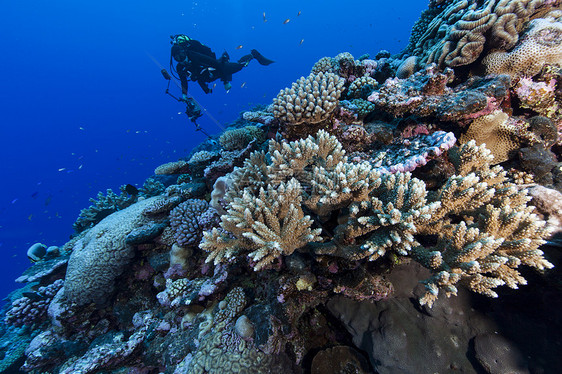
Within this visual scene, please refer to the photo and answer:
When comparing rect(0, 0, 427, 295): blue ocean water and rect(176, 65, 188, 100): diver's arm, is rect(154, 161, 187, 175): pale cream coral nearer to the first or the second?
rect(176, 65, 188, 100): diver's arm

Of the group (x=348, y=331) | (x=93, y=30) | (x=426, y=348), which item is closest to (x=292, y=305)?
(x=348, y=331)

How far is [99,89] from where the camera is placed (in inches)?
4281

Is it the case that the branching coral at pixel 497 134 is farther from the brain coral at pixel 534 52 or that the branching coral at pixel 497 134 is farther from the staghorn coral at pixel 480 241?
the staghorn coral at pixel 480 241

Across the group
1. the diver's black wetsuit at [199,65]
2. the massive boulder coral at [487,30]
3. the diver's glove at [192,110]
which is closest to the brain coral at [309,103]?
the massive boulder coral at [487,30]

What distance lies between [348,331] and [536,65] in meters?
5.12

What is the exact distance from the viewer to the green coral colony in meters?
2.39

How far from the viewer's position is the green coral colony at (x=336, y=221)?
7.86 feet

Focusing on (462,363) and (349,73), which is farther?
(349,73)

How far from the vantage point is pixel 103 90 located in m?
109

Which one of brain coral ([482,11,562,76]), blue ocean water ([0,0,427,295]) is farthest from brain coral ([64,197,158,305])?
blue ocean water ([0,0,427,295])

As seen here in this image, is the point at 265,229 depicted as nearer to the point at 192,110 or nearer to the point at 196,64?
the point at 192,110

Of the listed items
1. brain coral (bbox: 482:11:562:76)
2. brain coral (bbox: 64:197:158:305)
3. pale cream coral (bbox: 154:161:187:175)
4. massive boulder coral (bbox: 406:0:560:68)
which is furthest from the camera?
pale cream coral (bbox: 154:161:187:175)

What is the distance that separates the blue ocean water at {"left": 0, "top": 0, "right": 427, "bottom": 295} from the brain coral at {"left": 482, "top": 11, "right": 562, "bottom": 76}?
178 ft

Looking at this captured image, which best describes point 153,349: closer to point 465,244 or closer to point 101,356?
point 101,356
